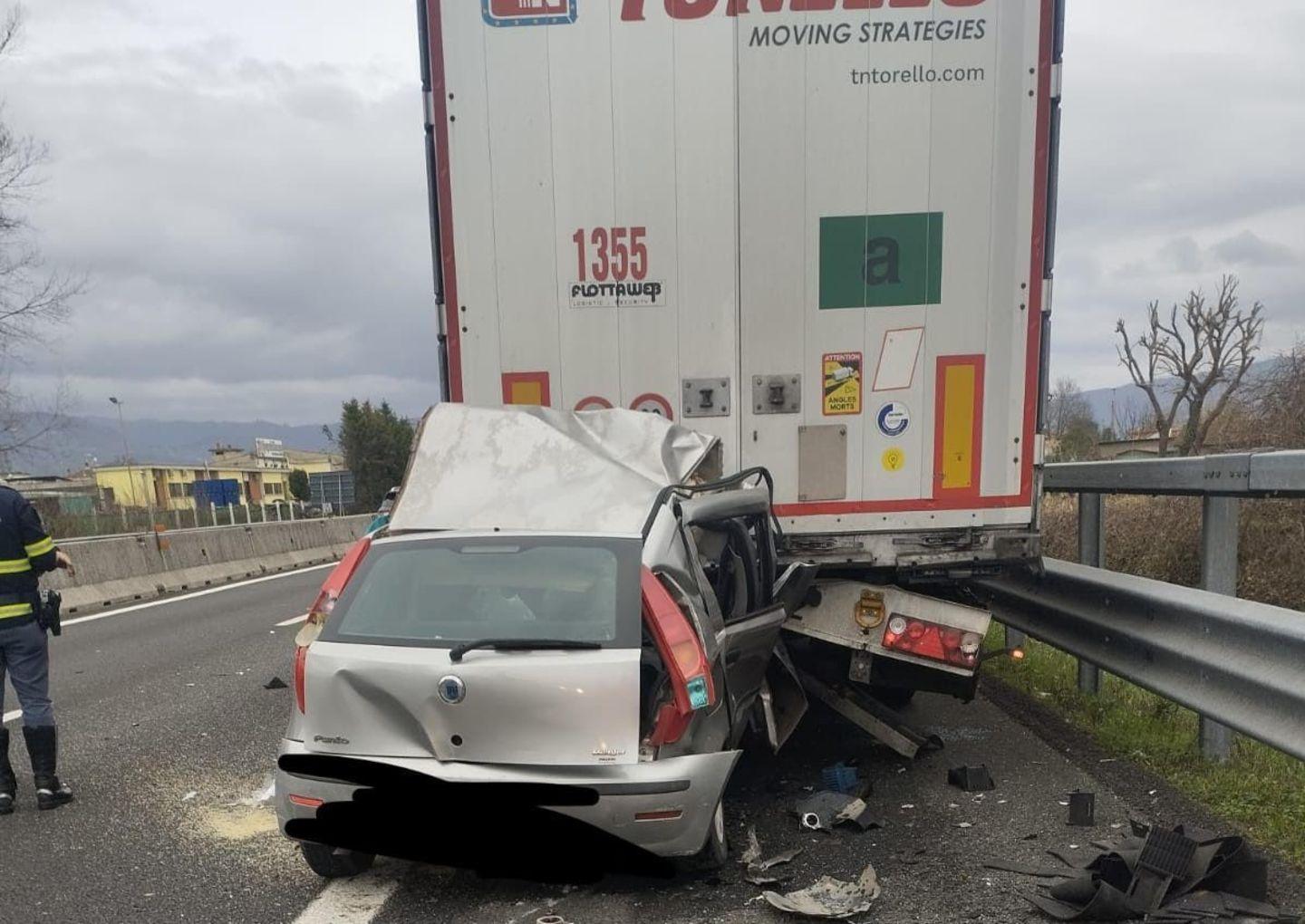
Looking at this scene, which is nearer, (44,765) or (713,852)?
(713,852)

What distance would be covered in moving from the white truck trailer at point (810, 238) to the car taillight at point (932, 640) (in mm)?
14

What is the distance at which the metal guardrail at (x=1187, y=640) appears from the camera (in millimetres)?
3521

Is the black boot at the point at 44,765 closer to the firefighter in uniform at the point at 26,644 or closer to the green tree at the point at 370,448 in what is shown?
the firefighter in uniform at the point at 26,644

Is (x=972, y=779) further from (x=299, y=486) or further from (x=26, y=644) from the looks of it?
(x=299, y=486)

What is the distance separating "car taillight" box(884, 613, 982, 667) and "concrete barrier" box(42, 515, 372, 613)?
1161cm

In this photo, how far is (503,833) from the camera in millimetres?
3297

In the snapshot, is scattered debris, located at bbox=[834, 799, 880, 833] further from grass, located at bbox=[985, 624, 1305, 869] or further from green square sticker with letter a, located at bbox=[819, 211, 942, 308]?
green square sticker with letter a, located at bbox=[819, 211, 942, 308]

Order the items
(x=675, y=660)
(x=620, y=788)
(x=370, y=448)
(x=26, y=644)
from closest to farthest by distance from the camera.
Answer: (x=620, y=788) < (x=675, y=660) < (x=26, y=644) < (x=370, y=448)

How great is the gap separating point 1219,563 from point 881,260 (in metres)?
2.25

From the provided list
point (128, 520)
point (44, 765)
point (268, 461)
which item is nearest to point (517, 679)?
point (44, 765)

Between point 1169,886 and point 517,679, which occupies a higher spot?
point 517,679

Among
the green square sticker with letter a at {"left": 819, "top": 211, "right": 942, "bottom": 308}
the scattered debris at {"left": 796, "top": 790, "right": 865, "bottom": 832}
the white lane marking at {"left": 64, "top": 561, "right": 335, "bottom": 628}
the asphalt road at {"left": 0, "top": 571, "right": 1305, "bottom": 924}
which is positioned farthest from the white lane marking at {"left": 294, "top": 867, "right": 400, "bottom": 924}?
the white lane marking at {"left": 64, "top": 561, "right": 335, "bottom": 628}

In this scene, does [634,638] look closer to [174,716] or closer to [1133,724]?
[1133,724]

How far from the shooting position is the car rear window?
11.5 feet
